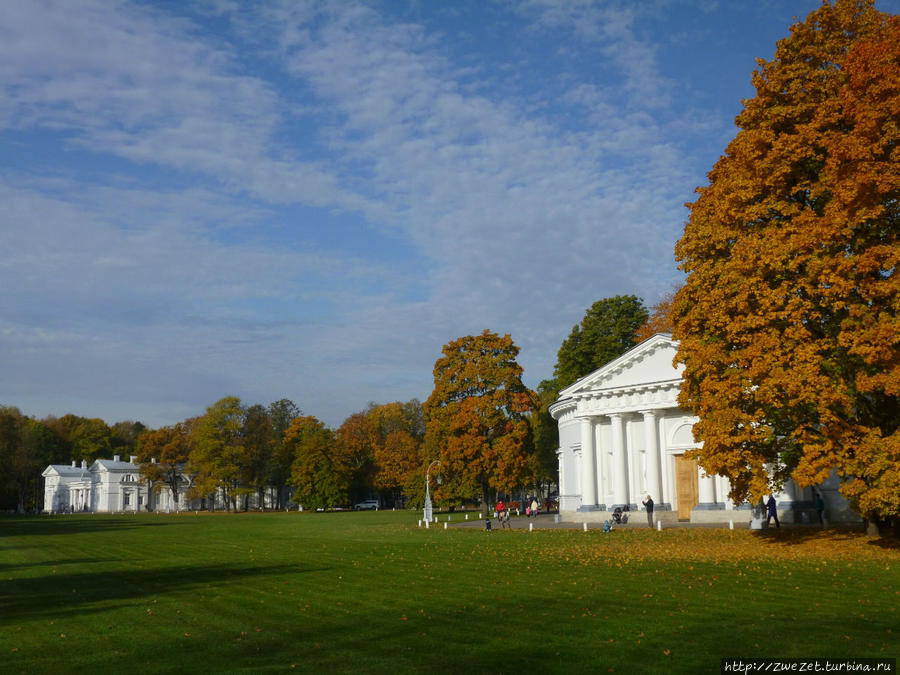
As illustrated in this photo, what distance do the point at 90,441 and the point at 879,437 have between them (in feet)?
441

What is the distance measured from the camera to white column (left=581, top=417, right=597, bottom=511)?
152 feet

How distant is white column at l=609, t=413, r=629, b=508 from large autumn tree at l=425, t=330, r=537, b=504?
11214mm

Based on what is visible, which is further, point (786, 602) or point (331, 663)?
point (786, 602)

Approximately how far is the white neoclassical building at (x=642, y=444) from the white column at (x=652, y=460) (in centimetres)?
6

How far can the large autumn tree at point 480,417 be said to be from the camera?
55.3 meters

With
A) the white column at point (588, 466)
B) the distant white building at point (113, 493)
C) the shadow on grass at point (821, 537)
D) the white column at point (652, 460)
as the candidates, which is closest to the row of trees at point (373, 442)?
the distant white building at point (113, 493)

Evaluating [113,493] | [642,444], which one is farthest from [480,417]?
[113,493]

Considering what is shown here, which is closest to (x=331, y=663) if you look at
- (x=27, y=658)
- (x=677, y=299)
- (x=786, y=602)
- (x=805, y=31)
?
(x=27, y=658)

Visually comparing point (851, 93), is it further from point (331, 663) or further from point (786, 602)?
point (331, 663)

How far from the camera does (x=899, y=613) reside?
12.1m

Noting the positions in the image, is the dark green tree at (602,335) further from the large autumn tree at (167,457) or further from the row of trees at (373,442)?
the large autumn tree at (167,457)

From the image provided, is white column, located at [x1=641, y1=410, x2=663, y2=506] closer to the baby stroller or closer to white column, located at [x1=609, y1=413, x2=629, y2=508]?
white column, located at [x1=609, y1=413, x2=629, y2=508]

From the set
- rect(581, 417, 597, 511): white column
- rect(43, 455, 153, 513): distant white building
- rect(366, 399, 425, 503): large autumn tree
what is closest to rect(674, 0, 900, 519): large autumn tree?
rect(581, 417, 597, 511): white column

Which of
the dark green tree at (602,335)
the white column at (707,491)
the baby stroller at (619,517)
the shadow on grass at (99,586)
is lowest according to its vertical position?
the baby stroller at (619,517)
